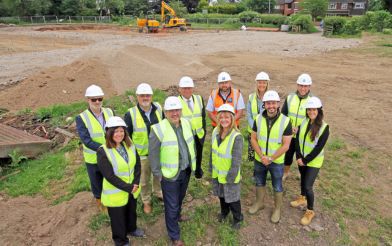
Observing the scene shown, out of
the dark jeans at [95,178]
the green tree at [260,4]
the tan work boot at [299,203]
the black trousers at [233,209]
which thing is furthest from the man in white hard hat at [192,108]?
the green tree at [260,4]

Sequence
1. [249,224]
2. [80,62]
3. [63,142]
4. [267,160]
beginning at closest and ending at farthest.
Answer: [267,160]
[249,224]
[63,142]
[80,62]

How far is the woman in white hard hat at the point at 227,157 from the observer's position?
12.6 ft

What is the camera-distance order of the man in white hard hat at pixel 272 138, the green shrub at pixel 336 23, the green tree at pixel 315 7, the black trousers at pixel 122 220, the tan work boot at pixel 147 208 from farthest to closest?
1. the green tree at pixel 315 7
2. the green shrub at pixel 336 23
3. the tan work boot at pixel 147 208
4. the man in white hard hat at pixel 272 138
5. the black trousers at pixel 122 220

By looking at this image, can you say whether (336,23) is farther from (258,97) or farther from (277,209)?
(277,209)

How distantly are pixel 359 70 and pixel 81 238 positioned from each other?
52.4ft

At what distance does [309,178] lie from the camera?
14.5 feet

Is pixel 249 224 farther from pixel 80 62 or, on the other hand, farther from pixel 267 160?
pixel 80 62

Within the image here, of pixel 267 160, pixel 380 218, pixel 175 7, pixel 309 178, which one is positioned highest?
pixel 175 7

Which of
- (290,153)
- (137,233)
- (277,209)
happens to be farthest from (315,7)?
(137,233)

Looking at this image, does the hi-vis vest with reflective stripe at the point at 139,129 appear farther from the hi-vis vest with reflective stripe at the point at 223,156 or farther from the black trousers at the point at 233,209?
the black trousers at the point at 233,209

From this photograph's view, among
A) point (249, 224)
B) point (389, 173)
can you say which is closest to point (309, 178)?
point (249, 224)

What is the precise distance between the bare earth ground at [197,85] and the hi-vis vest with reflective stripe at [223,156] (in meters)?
1.03

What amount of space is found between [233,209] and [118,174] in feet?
5.64

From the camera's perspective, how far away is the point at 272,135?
13.8 ft
